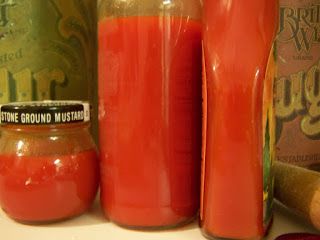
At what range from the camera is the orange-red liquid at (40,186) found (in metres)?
0.39

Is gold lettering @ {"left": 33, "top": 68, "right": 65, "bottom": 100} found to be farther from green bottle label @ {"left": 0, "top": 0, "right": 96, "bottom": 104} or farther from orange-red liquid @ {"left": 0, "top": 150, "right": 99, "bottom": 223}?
orange-red liquid @ {"left": 0, "top": 150, "right": 99, "bottom": 223}

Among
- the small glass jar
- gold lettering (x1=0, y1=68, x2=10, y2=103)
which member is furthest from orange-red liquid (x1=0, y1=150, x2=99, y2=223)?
gold lettering (x1=0, y1=68, x2=10, y2=103)

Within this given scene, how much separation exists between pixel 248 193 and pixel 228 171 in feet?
0.08

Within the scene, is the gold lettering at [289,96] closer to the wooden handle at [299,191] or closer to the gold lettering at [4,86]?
the wooden handle at [299,191]

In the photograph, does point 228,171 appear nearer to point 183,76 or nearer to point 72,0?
point 183,76

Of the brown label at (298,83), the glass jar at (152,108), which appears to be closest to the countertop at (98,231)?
the glass jar at (152,108)

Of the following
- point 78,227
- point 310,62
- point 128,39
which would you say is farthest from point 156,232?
point 310,62

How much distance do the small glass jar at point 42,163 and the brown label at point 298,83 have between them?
0.26 metres

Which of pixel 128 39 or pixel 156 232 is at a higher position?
pixel 128 39

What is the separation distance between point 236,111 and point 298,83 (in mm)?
211

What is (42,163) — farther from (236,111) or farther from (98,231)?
(236,111)

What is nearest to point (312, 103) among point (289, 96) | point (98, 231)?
point (289, 96)

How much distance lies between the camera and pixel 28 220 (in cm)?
40

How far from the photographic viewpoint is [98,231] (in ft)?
1.29
